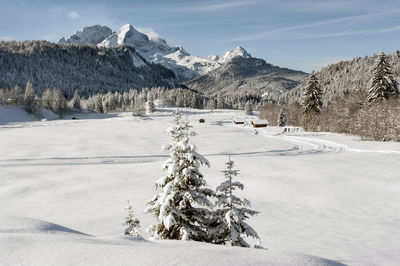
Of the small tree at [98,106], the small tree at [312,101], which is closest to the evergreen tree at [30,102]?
the small tree at [98,106]

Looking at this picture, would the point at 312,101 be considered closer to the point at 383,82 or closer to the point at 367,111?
the point at 367,111

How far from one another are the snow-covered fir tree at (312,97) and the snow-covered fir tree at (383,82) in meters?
11.4

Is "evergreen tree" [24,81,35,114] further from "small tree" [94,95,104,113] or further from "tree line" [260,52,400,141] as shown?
"tree line" [260,52,400,141]

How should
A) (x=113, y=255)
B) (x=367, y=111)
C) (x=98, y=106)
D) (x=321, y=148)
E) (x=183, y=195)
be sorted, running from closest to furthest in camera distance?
(x=113, y=255) → (x=183, y=195) → (x=321, y=148) → (x=367, y=111) → (x=98, y=106)

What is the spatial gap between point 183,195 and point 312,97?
59.8 meters

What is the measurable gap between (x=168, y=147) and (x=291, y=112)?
105213 millimetres

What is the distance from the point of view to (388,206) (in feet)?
55.8

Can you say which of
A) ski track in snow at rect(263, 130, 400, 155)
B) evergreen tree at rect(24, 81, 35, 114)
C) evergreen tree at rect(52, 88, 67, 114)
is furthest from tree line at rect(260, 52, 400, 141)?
evergreen tree at rect(52, 88, 67, 114)

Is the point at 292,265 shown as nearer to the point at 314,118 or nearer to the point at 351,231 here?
the point at 351,231

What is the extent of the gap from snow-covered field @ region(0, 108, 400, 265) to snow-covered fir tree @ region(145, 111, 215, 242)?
157cm

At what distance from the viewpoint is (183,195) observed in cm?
930

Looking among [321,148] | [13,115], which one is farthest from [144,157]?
[13,115]

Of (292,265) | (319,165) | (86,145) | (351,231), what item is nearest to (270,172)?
(319,165)

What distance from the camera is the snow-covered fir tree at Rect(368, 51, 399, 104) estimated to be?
5100cm
